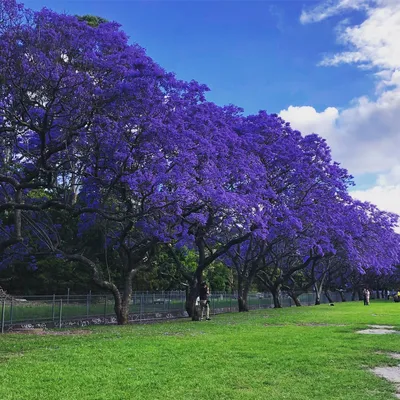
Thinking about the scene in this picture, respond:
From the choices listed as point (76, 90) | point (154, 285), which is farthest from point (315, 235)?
point (76, 90)

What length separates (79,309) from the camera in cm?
2041

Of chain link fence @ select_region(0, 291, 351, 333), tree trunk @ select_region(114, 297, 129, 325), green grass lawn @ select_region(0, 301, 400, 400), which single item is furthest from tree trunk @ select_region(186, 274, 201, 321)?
green grass lawn @ select_region(0, 301, 400, 400)

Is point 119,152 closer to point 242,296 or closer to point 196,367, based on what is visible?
point 196,367

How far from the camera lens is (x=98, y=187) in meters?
18.1

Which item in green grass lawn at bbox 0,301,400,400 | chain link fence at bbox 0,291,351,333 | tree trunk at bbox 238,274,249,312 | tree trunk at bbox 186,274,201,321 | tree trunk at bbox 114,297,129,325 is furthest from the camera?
tree trunk at bbox 238,274,249,312

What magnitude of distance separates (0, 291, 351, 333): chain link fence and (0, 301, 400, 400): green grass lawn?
15.1ft

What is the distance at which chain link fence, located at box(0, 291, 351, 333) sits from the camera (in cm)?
1711

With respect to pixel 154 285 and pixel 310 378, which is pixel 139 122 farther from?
pixel 154 285

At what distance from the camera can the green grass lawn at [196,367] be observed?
6.45 m

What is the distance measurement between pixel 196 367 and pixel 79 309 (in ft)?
43.7

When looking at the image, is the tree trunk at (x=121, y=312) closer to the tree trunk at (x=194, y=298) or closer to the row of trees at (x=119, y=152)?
the row of trees at (x=119, y=152)

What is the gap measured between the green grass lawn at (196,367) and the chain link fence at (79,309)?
459 cm

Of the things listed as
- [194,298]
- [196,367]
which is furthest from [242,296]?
[196,367]

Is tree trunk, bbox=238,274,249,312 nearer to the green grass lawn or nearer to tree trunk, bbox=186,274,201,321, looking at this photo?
tree trunk, bbox=186,274,201,321
